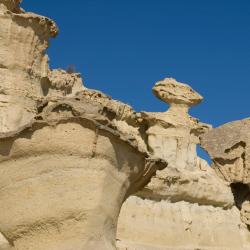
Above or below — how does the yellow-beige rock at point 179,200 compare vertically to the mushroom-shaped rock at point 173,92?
below

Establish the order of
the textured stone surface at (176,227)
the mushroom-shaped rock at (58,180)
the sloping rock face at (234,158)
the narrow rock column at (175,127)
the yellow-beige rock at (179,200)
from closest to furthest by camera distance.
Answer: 1. the mushroom-shaped rock at (58,180)
2. the textured stone surface at (176,227)
3. the yellow-beige rock at (179,200)
4. the narrow rock column at (175,127)
5. the sloping rock face at (234,158)

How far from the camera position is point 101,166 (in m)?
4.70

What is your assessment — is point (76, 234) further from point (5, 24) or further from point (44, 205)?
point (5, 24)

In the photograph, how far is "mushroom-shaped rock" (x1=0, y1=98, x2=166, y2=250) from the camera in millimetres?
4523

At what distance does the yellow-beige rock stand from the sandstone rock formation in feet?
0.08

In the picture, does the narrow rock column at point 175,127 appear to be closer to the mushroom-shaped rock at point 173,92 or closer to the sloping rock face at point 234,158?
the mushroom-shaped rock at point 173,92

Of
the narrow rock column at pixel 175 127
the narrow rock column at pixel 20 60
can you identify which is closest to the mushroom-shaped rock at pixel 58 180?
the narrow rock column at pixel 20 60

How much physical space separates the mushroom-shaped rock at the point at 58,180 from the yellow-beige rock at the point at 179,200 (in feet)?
15.3

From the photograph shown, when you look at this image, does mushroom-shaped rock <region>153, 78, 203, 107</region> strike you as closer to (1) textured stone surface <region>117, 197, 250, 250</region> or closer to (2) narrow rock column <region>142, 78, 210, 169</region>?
(2) narrow rock column <region>142, 78, 210, 169</region>

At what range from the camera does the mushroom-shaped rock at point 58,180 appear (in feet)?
14.8

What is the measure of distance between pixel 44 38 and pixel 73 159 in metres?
6.36

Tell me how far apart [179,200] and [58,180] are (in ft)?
21.6

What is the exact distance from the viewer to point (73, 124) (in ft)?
15.3

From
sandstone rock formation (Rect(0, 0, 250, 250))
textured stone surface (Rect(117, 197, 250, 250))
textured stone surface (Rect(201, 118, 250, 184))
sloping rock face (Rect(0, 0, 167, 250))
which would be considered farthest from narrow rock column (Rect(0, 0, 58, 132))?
sloping rock face (Rect(0, 0, 167, 250))
